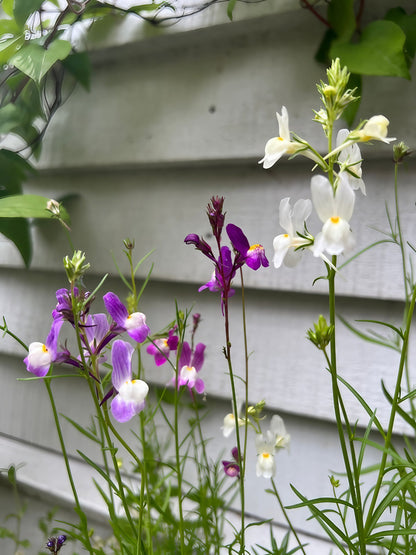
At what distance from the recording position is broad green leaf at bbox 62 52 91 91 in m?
1.20

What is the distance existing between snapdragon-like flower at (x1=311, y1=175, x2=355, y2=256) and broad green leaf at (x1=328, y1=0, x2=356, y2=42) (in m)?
0.53

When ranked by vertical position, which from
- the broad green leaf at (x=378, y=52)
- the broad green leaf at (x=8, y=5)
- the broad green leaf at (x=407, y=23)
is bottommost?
the broad green leaf at (x=378, y=52)

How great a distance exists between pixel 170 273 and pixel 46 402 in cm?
53

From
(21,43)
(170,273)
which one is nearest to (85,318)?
(170,273)

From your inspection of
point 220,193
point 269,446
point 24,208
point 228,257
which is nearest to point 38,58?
point 24,208

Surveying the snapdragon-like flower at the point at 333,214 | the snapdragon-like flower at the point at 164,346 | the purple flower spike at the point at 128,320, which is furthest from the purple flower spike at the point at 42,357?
the snapdragon-like flower at the point at 333,214

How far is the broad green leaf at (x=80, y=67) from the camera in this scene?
120cm

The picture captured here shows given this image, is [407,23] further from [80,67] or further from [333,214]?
[80,67]

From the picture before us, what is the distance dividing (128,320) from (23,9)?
30.3 inches

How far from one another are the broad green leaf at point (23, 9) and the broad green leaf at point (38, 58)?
4.4 inches

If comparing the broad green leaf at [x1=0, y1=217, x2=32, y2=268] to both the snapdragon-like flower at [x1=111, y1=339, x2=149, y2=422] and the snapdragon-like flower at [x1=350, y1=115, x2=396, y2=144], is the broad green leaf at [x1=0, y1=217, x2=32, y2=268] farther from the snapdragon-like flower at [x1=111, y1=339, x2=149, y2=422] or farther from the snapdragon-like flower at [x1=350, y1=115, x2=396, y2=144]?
the snapdragon-like flower at [x1=350, y1=115, x2=396, y2=144]

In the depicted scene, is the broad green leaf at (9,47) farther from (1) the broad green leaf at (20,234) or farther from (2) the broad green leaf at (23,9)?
(1) the broad green leaf at (20,234)

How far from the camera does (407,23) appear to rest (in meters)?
0.81

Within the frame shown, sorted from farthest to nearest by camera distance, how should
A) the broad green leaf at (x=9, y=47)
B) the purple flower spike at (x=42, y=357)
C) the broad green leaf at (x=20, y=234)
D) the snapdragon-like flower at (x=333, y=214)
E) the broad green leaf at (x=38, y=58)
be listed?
the broad green leaf at (x=20, y=234), the broad green leaf at (x=9, y=47), the broad green leaf at (x=38, y=58), the purple flower spike at (x=42, y=357), the snapdragon-like flower at (x=333, y=214)
